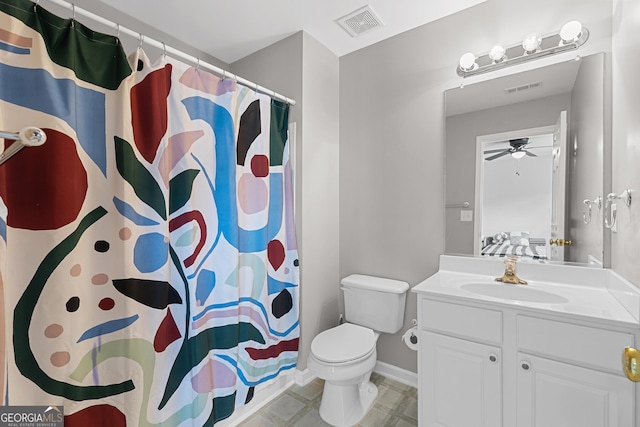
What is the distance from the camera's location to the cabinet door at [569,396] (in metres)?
1.01

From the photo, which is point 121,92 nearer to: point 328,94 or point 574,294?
point 328,94

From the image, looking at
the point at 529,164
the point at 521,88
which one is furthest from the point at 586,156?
the point at 521,88

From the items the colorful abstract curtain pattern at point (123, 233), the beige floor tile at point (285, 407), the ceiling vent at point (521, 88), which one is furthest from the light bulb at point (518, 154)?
the beige floor tile at point (285, 407)

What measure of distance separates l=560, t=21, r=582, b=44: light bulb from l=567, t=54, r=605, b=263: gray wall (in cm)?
13

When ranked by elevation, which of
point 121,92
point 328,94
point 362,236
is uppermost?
point 328,94

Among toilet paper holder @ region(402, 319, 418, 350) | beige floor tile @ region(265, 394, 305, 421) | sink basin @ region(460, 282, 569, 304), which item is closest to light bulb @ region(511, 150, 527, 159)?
sink basin @ region(460, 282, 569, 304)

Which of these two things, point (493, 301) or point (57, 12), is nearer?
point (493, 301)

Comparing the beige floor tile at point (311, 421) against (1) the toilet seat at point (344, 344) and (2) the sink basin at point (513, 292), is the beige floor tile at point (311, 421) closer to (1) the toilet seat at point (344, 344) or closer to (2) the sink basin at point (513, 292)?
(1) the toilet seat at point (344, 344)

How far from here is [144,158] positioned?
1334mm

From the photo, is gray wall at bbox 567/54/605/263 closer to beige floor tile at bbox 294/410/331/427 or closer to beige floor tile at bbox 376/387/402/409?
beige floor tile at bbox 376/387/402/409

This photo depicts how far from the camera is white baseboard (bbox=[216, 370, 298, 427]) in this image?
1702mm

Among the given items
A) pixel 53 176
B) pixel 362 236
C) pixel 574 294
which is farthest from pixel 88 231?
pixel 574 294

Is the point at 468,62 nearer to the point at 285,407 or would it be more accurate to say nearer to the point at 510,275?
the point at 510,275

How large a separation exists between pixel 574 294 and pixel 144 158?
2106 millimetres
